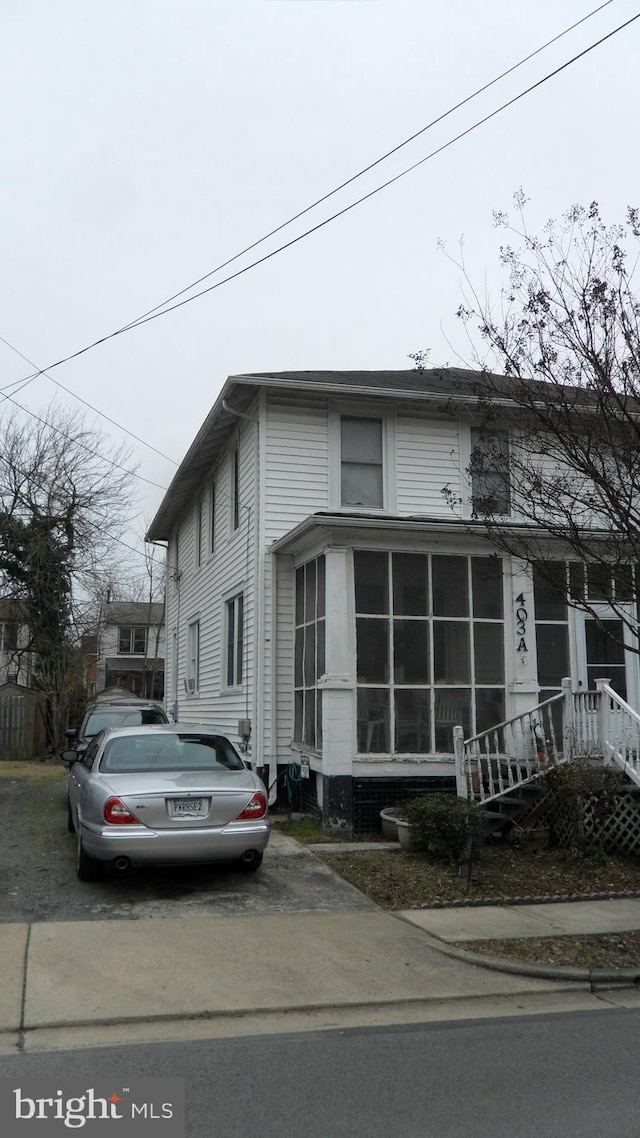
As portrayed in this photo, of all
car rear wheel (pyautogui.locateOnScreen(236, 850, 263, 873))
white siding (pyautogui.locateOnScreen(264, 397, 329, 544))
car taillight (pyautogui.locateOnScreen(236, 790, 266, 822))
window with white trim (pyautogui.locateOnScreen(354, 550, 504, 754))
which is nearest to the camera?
car taillight (pyautogui.locateOnScreen(236, 790, 266, 822))

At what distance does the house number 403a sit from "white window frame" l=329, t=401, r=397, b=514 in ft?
8.76

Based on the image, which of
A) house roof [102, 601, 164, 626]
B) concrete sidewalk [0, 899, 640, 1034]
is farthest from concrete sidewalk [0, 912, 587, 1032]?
house roof [102, 601, 164, 626]

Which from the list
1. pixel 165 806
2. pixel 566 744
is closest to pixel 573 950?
pixel 165 806

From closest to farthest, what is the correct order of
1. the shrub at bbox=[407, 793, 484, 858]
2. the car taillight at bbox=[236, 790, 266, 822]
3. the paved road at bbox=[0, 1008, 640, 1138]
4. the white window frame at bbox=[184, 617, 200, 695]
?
the paved road at bbox=[0, 1008, 640, 1138]
the car taillight at bbox=[236, 790, 266, 822]
the shrub at bbox=[407, 793, 484, 858]
the white window frame at bbox=[184, 617, 200, 695]

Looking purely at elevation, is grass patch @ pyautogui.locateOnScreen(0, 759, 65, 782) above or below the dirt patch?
above

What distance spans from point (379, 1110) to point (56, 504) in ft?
78.7

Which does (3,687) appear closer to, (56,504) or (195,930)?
(56,504)

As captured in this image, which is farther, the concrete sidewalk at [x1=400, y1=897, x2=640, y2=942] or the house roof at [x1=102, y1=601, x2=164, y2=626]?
the house roof at [x1=102, y1=601, x2=164, y2=626]

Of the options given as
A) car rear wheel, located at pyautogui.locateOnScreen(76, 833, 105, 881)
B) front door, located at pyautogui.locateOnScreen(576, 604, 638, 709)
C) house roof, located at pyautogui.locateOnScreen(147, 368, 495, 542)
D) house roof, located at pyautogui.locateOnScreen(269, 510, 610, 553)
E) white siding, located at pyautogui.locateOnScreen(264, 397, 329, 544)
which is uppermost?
house roof, located at pyautogui.locateOnScreen(147, 368, 495, 542)

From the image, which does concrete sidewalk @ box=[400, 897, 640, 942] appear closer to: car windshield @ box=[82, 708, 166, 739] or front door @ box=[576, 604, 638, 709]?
front door @ box=[576, 604, 638, 709]

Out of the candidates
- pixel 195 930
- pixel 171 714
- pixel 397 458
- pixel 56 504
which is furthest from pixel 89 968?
pixel 56 504

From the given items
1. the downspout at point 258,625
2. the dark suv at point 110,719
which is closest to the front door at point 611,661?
the downspout at point 258,625

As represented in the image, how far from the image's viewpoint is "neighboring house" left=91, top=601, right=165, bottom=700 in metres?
54.8

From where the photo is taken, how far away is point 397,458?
14.7m
